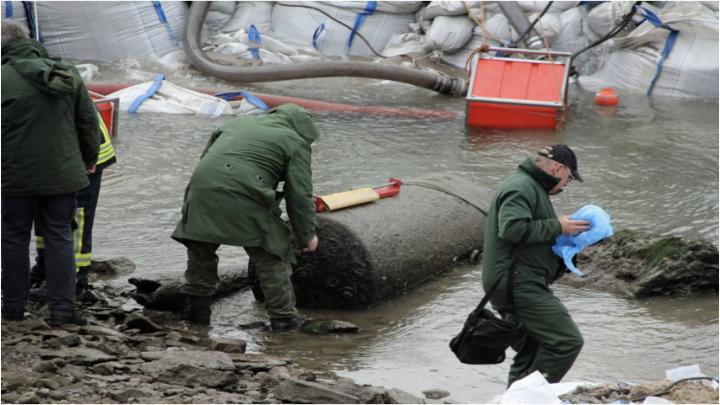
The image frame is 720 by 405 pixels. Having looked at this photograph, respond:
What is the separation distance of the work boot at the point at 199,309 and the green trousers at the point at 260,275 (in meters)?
0.04

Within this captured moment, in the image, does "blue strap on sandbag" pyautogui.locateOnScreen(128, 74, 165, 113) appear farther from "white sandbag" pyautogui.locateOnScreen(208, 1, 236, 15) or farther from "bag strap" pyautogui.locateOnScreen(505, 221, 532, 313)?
"bag strap" pyautogui.locateOnScreen(505, 221, 532, 313)

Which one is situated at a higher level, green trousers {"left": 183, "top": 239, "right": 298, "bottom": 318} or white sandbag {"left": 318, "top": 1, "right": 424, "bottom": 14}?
green trousers {"left": 183, "top": 239, "right": 298, "bottom": 318}

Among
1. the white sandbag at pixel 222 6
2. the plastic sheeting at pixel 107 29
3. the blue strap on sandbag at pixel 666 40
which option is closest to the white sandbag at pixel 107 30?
the plastic sheeting at pixel 107 29

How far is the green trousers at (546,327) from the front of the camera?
4973 millimetres

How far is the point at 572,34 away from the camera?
17.3m

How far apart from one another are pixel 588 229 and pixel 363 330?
1974 millimetres

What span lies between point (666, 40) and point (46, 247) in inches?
490

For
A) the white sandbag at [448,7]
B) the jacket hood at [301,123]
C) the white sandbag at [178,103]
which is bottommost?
the white sandbag at [178,103]

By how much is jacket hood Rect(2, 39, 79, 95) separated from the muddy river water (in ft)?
6.07

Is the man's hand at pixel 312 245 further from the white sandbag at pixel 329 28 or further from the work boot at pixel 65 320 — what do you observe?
the white sandbag at pixel 329 28

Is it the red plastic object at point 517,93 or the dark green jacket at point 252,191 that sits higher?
the dark green jacket at point 252,191

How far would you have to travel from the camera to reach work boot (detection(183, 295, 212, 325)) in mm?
6480

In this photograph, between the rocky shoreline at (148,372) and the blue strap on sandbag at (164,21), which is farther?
the blue strap on sandbag at (164,21)

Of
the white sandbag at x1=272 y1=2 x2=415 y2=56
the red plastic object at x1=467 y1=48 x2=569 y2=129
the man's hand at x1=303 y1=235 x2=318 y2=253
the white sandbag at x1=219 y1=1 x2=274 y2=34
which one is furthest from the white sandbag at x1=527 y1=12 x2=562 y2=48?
the man's hand at x1=303 y1=235 x2=318 y2=253
